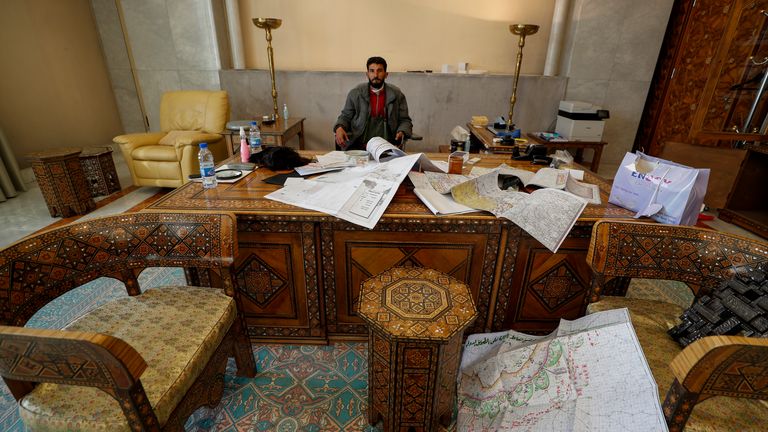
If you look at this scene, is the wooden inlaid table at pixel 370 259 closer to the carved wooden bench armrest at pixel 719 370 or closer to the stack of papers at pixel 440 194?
the stack of papers at pixel 440 194

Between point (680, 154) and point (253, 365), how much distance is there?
4.13 metres

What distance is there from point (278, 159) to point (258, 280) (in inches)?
26.5

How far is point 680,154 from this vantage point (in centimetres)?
346

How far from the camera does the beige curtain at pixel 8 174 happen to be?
3.30 meters

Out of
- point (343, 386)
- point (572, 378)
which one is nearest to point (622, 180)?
point (572, 378)

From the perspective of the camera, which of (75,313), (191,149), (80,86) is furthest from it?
(80,86)

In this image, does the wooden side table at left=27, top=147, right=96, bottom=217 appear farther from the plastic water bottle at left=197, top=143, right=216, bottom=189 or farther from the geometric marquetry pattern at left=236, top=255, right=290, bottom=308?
the geometric marquetry pattern at left=236, top=255, right=290, bottom=308

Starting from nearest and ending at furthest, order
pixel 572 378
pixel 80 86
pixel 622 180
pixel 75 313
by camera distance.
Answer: pixel 572 378 < pixel 622 180 < pixel 75 313 < pixel 80 86

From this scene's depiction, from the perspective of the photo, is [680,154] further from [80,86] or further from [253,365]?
[80,86]

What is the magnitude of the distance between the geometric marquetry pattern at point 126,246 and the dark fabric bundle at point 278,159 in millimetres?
725

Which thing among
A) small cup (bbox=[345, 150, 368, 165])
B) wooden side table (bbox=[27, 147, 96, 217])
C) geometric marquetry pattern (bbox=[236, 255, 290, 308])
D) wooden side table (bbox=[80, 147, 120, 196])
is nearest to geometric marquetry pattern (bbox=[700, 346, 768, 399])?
geometric marquetry pattern (bbox=[236, 255, 290, 308])

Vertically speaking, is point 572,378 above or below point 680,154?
below

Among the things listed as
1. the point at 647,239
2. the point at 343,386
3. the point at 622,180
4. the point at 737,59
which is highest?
the point at 737,59

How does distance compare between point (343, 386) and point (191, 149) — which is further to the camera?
point (191, 149)
